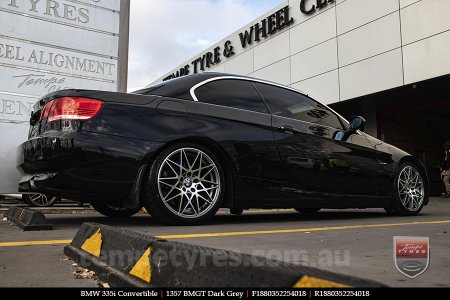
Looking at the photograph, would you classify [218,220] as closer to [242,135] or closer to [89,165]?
[242,135]

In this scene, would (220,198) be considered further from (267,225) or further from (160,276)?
(160,276)

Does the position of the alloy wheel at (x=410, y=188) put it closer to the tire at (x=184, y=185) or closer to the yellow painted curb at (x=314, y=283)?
the tire at (x=184, y=185)

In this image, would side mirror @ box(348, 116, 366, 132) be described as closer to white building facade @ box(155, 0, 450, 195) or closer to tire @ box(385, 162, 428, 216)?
tire @ box(385, 162, 428, 216)

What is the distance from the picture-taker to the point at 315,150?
4.86 metres

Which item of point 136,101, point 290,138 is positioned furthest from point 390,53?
point 136,101

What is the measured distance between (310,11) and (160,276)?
657 inches

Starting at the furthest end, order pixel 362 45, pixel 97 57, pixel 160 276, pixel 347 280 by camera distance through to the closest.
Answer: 1. pixel 362 45
2. pixel 97 57
3. pixel 160 276
4. pixel 347 280

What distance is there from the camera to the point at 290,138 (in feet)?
15.5

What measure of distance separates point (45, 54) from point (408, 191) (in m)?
5.76

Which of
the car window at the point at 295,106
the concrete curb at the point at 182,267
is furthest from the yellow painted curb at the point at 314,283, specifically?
the car window at the point at 295,106

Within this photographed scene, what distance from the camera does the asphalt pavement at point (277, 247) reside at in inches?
86.1

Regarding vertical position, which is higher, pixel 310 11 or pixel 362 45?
pixel 310 11

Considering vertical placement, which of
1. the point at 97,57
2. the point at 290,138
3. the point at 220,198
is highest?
the point at 97,57

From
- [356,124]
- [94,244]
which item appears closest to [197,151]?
[94,244]
